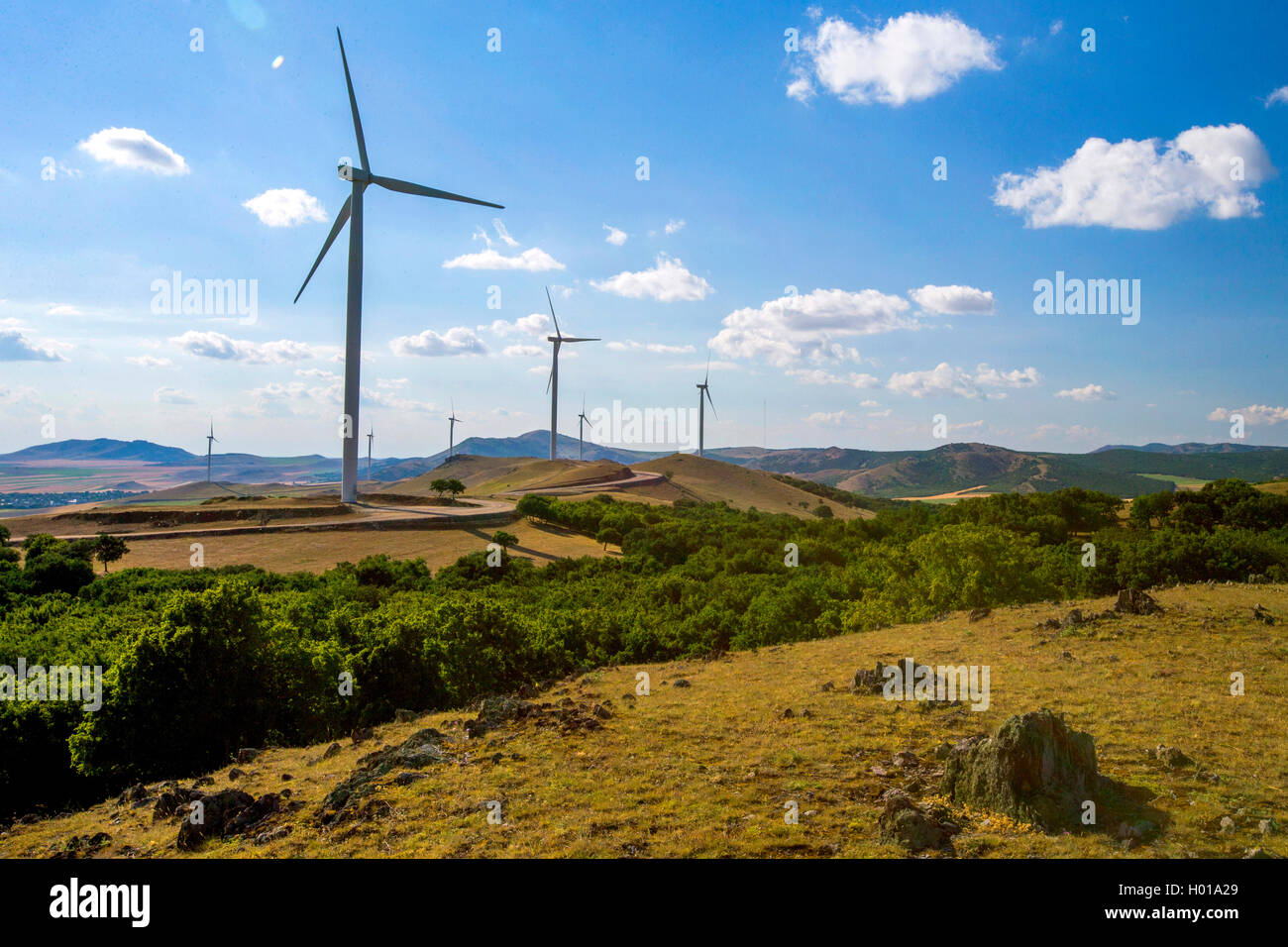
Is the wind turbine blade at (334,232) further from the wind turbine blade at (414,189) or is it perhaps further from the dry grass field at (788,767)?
the dry grass field at (788,767)

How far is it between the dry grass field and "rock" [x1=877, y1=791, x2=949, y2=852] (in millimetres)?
295

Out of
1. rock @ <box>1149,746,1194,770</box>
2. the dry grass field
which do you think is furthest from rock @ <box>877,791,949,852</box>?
rock @ <box>1149,746,1194,770</box>

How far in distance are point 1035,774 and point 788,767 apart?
509 cm

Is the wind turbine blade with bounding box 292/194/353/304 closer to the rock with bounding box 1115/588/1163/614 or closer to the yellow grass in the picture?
the yellow grass

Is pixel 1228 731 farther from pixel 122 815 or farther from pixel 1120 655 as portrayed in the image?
pixel 122 815

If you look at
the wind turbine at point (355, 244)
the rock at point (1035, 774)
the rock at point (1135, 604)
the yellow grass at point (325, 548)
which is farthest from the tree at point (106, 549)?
the rock at point (1135, 604)

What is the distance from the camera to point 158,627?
72.9 feet

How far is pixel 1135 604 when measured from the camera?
2745 centimetres

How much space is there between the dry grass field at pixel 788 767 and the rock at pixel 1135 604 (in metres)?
1.07

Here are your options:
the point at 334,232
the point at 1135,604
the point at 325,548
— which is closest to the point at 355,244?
the point at 334,232

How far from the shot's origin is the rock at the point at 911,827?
10781 millimetres

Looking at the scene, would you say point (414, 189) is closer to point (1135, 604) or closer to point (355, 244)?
point (355, 244)

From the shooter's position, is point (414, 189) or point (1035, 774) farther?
point (414, 189)
